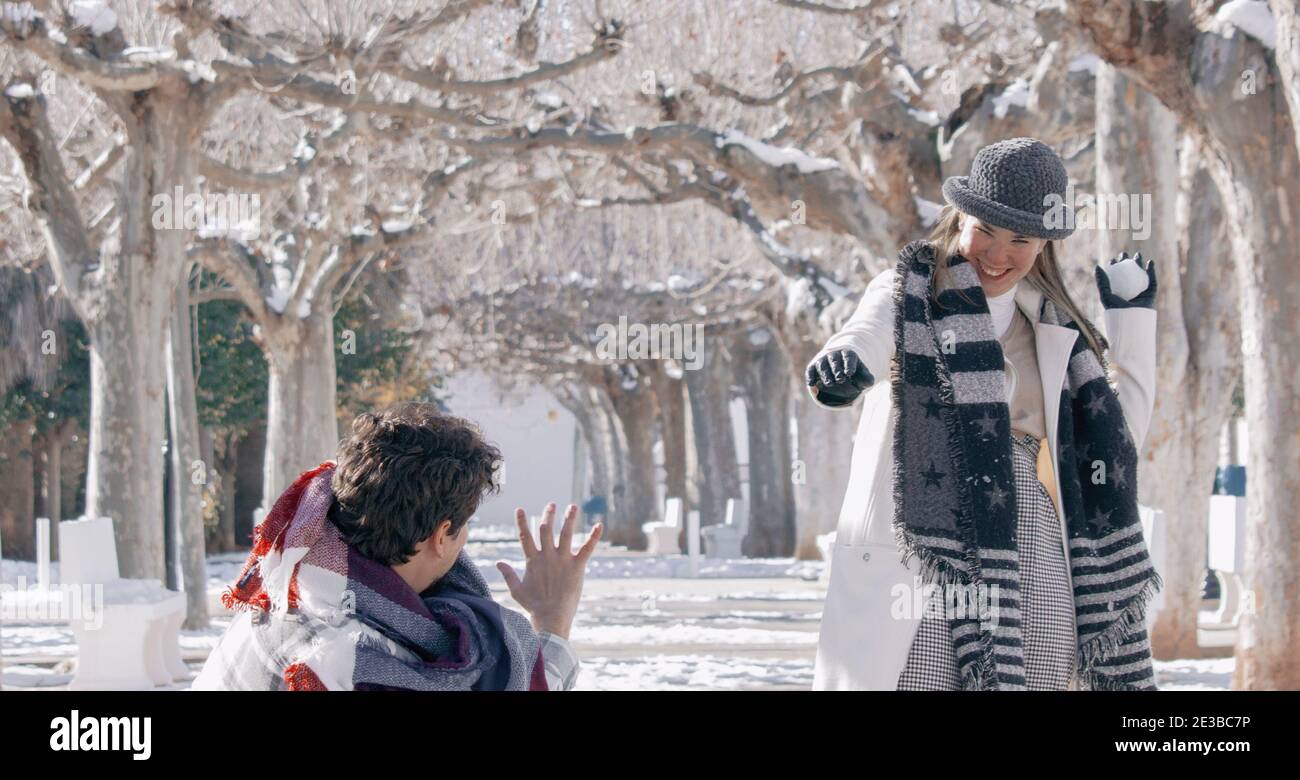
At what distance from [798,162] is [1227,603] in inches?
273

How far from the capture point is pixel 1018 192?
3668 millimetres

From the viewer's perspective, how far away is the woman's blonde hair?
3.79 metres

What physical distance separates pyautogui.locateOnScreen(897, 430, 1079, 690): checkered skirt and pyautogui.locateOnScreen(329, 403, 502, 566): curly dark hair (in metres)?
1.22

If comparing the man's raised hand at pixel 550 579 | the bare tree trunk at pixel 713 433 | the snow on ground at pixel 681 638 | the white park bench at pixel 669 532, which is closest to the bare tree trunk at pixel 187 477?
the snow on ground at pixel 681 638

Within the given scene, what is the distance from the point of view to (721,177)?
17.0 meters

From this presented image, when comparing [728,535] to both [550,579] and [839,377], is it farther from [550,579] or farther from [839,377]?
[550,579]

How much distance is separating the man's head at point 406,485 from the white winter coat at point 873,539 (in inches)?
36.9

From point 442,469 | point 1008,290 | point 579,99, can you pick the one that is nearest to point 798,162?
point 579,99

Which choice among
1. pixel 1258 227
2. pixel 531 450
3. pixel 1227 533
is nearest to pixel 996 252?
pixel 1258 227

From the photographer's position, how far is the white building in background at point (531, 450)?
181 feet

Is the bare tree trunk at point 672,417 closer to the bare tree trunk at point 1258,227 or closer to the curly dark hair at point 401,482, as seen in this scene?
the bare tree trunk at point 1258,227

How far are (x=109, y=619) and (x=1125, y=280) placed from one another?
8.02 m

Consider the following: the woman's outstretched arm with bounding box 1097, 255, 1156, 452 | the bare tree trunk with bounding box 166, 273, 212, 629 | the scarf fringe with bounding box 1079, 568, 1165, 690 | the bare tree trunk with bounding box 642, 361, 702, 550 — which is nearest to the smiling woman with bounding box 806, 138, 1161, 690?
the scarf fringe with bounding box 1079, 568, 1165, 690

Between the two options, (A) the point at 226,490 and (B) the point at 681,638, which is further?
(A) the point at 226,490
